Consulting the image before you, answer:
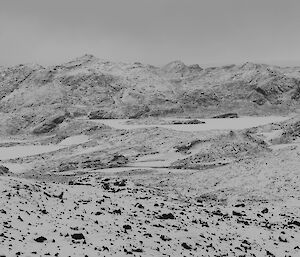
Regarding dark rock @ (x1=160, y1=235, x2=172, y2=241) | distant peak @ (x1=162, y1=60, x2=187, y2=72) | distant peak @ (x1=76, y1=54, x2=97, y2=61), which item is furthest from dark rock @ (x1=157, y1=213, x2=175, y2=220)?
distant peak @ (x1=162, y1=60, x2=187, y2=72)

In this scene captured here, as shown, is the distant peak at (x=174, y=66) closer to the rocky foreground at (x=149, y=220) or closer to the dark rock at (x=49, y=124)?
the dark rock at (x=49, y=124)

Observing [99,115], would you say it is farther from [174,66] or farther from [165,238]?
[165,238]

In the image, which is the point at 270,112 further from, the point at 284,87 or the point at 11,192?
the point at 11,192

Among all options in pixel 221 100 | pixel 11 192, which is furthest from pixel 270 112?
pixel 11 192

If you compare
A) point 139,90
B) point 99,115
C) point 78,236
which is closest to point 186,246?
point 78,236

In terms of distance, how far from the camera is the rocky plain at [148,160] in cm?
2709

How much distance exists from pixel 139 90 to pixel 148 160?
5907 centimetres

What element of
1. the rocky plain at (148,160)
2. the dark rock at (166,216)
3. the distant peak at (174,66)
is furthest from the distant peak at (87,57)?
the dark rock at (166,216)

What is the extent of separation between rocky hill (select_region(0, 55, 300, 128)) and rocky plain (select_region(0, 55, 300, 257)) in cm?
40

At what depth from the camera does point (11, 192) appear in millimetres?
30094

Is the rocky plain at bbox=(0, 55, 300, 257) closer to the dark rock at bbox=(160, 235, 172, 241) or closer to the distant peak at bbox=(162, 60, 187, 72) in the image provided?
the dark rock at bbox=(160, 235, 172, 241)

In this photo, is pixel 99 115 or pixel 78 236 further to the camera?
pixel 99 115

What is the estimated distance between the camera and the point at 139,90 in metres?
127

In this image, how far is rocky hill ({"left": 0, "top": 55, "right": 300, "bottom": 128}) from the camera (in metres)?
120
